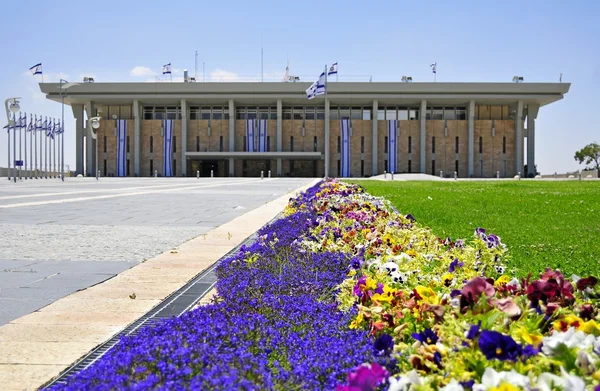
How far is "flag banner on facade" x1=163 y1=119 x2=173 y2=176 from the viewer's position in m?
65.1

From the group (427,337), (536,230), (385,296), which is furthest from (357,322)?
(536,230)

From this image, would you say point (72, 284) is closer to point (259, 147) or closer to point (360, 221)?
point (360, 221)

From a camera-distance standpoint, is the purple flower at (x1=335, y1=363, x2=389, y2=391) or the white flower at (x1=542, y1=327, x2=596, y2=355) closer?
the purple flower at (x1=335, y1=363, x2=389, y2=391)

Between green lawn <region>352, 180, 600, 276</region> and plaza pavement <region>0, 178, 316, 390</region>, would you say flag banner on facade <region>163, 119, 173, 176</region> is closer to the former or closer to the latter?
plaza pavement <region>0, 178, 316, 390</region>

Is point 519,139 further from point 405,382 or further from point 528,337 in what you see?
point 405,382

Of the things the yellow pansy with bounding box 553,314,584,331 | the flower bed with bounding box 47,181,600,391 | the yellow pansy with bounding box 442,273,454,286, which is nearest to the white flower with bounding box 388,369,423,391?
the flower bed with bounding box 47,181,600,391

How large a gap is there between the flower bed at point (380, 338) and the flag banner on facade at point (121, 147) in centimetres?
6394

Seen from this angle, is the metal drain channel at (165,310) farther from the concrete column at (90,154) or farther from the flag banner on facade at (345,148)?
the concrete column at (90,154)

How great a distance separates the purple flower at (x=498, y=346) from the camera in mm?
1817

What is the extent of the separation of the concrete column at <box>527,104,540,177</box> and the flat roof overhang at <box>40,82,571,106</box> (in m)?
2.74

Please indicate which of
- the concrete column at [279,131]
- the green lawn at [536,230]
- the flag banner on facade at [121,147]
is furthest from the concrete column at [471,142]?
the green lawn at [536,230]

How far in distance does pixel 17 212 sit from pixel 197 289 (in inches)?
354

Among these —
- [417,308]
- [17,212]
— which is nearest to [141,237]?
[17,212]

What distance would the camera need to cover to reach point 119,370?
7.02 ft
